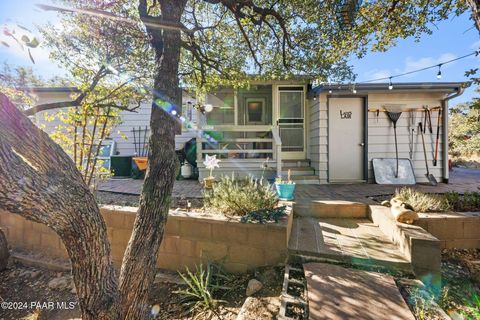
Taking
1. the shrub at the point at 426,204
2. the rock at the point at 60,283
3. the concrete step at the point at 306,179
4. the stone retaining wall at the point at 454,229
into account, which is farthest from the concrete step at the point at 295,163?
the rock at the point at 60,283

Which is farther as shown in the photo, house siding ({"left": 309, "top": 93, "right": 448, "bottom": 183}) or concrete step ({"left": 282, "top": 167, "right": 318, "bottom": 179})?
concrete step ({"left": 282, "top": 167, "right": 318, "bottom": 179})

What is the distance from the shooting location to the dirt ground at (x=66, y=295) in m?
2.06

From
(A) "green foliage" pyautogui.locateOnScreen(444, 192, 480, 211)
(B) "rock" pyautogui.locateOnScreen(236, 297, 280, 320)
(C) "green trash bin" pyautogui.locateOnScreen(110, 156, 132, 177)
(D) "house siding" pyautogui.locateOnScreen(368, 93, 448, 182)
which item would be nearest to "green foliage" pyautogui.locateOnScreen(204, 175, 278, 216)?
(B) "rock" pyautogui.locateOnScreen(236, 297, 280, 320)

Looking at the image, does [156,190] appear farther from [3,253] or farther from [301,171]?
[301,171]

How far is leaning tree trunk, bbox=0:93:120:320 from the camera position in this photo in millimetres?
1000

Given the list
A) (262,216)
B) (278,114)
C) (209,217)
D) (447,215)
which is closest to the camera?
(262,216)

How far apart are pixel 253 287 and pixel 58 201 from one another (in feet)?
5.89

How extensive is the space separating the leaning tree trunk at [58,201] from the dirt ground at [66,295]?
90 centimetres

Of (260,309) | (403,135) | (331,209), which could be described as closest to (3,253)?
(260,309)

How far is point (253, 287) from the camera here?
218 cm

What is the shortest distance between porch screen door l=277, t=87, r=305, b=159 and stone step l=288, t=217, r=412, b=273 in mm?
3767

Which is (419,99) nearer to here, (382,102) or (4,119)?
(382,102)

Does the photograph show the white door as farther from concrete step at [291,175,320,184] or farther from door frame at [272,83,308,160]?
door frame at [272,83,308,160]

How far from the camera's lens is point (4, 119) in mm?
1042
